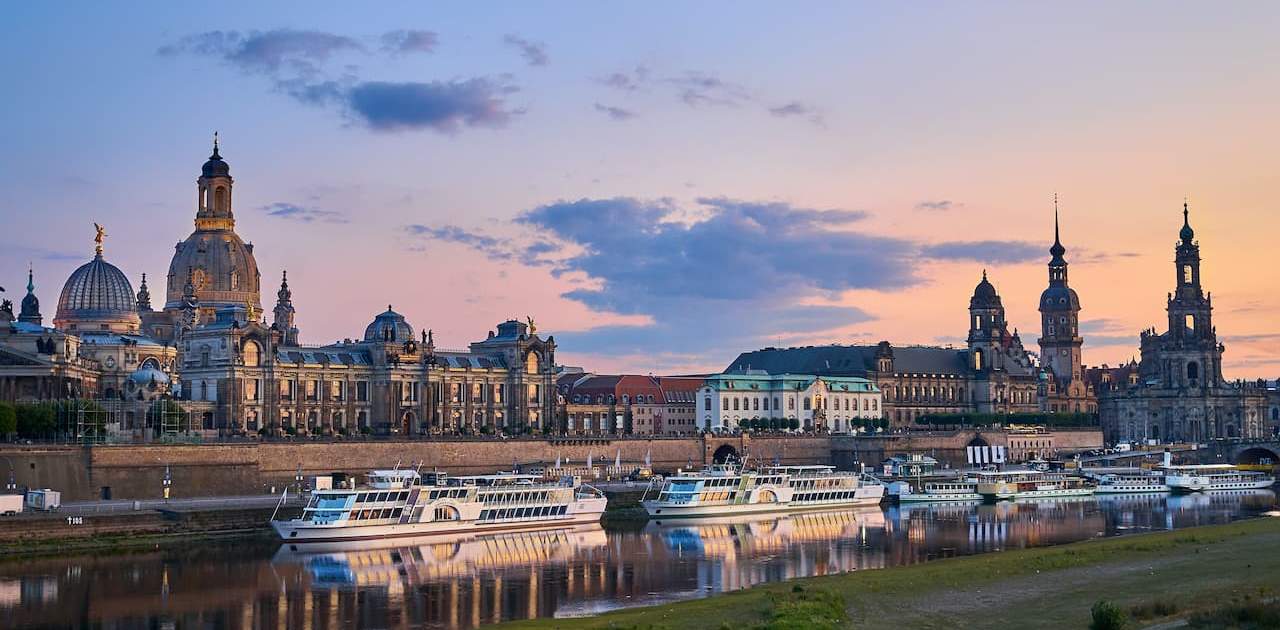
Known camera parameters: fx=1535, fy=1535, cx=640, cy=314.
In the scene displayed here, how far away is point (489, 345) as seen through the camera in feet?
438

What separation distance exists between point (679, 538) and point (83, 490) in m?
33.1

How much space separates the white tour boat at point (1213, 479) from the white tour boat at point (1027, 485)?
23.1 feet

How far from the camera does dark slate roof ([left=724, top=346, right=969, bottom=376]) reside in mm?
170250

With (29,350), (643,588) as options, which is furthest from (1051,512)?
(29,350)

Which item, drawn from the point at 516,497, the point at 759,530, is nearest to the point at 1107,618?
the point at 759,530

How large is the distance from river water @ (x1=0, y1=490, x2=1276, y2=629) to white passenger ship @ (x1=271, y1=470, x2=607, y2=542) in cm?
150

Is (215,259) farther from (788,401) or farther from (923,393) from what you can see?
(923,393)

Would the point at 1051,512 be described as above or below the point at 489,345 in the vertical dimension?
below

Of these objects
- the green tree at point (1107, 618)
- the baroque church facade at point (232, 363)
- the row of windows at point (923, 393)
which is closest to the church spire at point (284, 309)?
the baroque church facade at point (232, 363)

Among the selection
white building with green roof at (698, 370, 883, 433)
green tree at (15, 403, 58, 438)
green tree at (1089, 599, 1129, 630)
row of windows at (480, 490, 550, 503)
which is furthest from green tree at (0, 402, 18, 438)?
green tree at (1089, 599, 1129, 630)

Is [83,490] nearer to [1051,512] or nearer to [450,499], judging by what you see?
[450,499]

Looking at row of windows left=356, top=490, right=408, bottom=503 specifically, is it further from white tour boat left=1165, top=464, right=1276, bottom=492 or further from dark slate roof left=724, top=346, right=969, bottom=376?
dark slate roof left=724, top=346, right=969, bottom=376

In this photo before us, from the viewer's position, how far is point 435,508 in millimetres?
76750

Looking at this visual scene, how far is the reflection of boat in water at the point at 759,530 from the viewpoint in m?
72.9
